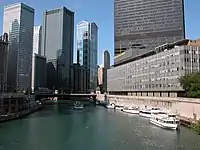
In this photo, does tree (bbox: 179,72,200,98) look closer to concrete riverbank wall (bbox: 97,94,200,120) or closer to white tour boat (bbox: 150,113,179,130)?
concrete riverbank wall (bbox: 97,94,200,120)

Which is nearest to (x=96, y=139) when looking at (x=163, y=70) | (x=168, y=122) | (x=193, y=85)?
(x=168, y=122)

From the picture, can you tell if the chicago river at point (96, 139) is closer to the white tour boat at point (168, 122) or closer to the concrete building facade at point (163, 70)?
the white tour boat at point (168, 122)

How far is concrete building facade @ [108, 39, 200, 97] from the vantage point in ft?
324

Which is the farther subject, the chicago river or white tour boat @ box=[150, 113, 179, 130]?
white tour boat @ box=[150, 113, 179, 130]

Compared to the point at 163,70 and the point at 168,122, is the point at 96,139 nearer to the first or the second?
the point at 168,122

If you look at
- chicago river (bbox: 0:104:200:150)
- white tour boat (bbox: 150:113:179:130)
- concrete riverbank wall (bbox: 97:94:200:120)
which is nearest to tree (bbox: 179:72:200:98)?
concrete riverbank wall (bbox: 97:94:200:120)

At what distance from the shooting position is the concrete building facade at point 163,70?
324ft

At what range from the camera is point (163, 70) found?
112 meters

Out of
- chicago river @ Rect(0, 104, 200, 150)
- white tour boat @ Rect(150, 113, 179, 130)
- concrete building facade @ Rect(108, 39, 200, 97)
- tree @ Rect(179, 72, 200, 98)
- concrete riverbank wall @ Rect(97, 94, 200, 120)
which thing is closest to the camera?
chicago river @ Rect(0, 104, 200, 150)

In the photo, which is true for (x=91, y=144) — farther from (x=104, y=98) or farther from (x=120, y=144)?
(x=104, y=98)

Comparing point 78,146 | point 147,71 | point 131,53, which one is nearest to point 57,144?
point 78,146

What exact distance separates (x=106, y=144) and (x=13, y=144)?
57.4 feet

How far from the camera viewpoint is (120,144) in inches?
1938

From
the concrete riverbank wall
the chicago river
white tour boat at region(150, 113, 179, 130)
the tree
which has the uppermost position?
the tree
